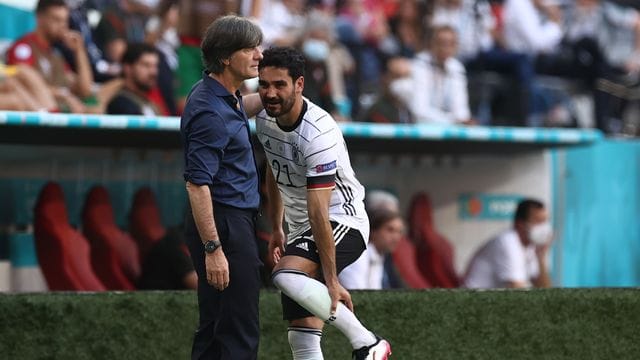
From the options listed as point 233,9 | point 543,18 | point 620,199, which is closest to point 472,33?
point 543,18

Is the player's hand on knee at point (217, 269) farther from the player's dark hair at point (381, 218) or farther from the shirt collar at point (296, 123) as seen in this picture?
the player's dark hair at point (381, 218)

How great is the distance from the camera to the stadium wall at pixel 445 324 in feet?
23.7

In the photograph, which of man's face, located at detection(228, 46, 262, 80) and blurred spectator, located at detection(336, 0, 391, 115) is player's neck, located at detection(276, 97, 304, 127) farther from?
blurred spectator, located at detection(336, 0, 391, 115)

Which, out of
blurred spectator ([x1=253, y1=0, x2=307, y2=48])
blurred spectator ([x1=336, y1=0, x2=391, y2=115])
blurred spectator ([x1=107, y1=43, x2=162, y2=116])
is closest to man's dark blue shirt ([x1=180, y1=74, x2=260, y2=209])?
blurred spectator ([x1=107, y1=43, x2=162, y2=116])

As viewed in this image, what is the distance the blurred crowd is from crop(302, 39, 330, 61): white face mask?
0.5 inches

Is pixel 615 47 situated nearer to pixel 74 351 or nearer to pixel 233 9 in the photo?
pixel 233 9

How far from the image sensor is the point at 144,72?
988 centimetres

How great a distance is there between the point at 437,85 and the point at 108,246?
3.42 meters

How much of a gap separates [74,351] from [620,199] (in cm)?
748

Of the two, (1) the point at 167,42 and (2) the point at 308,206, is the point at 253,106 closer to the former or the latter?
(2) the point at 308,206

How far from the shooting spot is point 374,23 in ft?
41.9

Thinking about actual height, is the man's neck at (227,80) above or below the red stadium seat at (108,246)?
above

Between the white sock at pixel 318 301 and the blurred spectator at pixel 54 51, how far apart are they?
3708mm

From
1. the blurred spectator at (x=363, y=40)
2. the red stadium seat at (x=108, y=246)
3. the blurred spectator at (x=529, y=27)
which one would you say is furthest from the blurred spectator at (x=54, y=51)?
the blurred spectator at (x=529, y=27)
